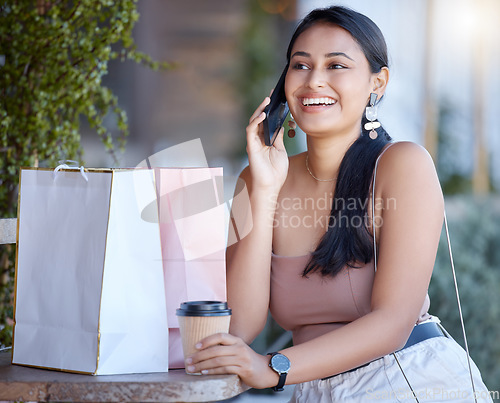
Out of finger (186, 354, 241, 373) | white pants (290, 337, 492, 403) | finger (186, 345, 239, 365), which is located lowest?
white pants (290, 337, 492, 403)

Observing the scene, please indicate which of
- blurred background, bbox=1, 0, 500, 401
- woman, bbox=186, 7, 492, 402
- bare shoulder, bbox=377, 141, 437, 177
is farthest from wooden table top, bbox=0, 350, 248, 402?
blurred background, bbox=1, 0, 500, 401

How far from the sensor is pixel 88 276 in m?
0.93

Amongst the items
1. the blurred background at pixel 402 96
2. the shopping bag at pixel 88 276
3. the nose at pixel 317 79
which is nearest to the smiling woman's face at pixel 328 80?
the nose at pixel 317 79

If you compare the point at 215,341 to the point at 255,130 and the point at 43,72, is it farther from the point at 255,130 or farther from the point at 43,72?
the point at 43,72

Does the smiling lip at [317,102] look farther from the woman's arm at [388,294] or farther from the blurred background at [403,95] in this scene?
the blurred background at [403,95]

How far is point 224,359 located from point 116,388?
0.56ft

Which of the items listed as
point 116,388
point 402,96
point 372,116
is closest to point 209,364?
point 116,388

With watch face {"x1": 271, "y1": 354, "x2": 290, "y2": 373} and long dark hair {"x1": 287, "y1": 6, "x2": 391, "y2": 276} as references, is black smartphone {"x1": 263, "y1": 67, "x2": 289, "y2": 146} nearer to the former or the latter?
long dark hair {"x1": 287, "y1": 6, "x2": 391, "y2": 276}

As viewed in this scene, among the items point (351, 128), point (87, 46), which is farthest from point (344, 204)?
point (87, 46)

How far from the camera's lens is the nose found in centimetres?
145

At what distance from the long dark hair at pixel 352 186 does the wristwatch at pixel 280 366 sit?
38cm

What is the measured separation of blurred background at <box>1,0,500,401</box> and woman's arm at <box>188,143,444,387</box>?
140 cm

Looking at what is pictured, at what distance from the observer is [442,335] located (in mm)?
1413

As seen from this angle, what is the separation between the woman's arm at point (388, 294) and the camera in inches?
38.1
